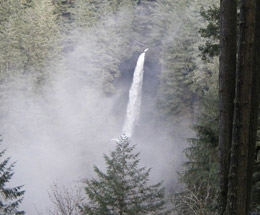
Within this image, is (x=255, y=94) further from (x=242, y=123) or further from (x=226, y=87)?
(x=242, y=123)

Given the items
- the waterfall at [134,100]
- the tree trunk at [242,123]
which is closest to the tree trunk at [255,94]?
the tree trunk at [242,123]

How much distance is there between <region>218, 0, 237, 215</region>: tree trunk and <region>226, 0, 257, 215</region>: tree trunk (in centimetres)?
34

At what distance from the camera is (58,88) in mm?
30625

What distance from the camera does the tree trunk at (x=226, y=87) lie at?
12.9ft

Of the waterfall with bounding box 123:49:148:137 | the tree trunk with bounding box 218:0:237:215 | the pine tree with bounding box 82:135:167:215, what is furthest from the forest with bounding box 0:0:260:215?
the tree trunk with bounding box 218:0:237:215

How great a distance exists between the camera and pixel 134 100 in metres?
30.8

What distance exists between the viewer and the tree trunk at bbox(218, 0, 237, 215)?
12.9 feet

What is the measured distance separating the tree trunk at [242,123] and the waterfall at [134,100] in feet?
87.4

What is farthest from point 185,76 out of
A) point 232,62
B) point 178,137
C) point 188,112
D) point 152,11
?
point 232,62

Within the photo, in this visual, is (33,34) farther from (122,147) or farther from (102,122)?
(122,147)

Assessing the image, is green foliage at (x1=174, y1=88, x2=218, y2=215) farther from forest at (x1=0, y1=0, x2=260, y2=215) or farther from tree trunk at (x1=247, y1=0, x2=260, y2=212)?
forest at (x1=0, y1=0, x2=260, y2=215)

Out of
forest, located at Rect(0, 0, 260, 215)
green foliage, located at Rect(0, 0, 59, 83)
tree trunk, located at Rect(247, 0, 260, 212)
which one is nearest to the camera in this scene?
tree trunk, located at Rect(247, 0, 260, 212)

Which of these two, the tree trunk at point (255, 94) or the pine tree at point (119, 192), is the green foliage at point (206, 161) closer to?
the pine tree at point (119, 192)

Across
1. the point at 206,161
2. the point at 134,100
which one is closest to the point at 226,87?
the point at 206,161
